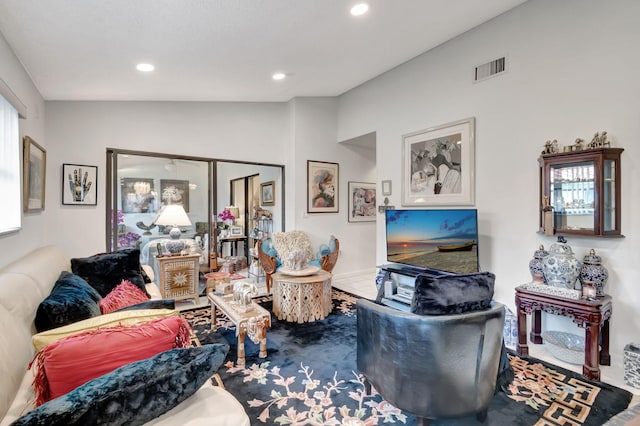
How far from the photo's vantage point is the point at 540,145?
2.91 m

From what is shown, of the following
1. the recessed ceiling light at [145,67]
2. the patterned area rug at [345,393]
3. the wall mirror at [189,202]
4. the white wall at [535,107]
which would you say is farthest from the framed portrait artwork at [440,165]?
the recessed ceiling light at [145,67]

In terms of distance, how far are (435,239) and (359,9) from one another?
8.16 ft

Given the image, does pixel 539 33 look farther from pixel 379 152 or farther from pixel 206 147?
pixel 206 147

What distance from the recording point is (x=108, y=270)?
2.72 meters

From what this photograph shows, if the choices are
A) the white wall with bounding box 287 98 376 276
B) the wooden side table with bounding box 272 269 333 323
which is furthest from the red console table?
the white wall with bounding box 287 98 376 276

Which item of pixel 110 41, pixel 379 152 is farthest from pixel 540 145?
pixel 110 41

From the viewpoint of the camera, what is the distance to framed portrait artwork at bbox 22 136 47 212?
8.55 ft

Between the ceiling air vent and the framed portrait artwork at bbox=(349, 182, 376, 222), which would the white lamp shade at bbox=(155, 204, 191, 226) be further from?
the ceiling air vent

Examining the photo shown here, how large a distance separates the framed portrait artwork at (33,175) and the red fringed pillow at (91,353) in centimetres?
225

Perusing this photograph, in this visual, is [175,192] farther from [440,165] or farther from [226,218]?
[440,165]

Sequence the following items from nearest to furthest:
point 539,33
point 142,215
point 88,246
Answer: point 539,33 → point 88,246 → point 142,215

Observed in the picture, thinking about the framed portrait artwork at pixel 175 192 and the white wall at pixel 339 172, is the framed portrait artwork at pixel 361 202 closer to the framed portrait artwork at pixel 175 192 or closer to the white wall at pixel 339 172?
the white wall at pixel 339 172

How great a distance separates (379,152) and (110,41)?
3525 millimetres

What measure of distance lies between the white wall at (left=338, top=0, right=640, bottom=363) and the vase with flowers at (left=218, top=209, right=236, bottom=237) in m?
3.17
